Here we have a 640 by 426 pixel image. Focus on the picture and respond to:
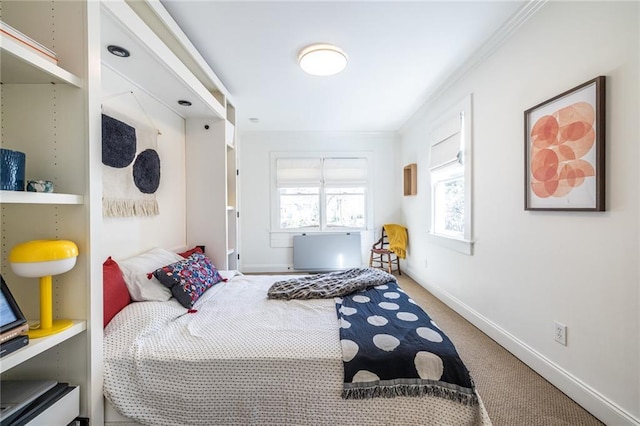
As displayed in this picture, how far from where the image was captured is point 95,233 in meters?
1.06

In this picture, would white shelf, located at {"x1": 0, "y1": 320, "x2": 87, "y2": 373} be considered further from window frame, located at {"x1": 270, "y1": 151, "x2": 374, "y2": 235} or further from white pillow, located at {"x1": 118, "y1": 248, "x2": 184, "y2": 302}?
window frame, located at {"x1": 270, "y1": 151, "x2": 374, "y2": 235}

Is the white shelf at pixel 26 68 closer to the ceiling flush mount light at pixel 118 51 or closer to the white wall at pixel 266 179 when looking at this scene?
the ceiling flush mount light at pixel 118 51

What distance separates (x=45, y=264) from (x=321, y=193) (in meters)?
3.81

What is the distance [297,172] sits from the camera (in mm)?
4496

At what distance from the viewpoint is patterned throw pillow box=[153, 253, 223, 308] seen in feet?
5.43

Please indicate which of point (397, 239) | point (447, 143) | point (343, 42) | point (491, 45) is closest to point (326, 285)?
point (343, 42)

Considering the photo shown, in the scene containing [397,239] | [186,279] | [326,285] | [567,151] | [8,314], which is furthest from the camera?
[397,239]

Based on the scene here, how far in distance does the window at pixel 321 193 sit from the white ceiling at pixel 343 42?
52.6 inches

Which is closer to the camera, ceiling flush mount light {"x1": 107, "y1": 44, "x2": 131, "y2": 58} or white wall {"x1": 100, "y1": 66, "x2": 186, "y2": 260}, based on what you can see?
ceiling flush mount light {"x1": 107, "y1": 44, "x2": 131, "y2": 58}

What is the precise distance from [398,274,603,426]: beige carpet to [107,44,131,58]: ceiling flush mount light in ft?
10.0

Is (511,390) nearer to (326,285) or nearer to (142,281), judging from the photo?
(326,285)

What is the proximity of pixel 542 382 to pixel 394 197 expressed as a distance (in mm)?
3280

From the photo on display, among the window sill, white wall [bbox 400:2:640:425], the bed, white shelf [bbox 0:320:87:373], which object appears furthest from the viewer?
the window sill

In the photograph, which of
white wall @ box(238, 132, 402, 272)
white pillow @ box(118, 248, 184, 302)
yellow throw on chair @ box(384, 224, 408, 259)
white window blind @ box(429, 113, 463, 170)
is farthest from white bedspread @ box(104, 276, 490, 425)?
white wall @ box(238, 132, 402, 272)
